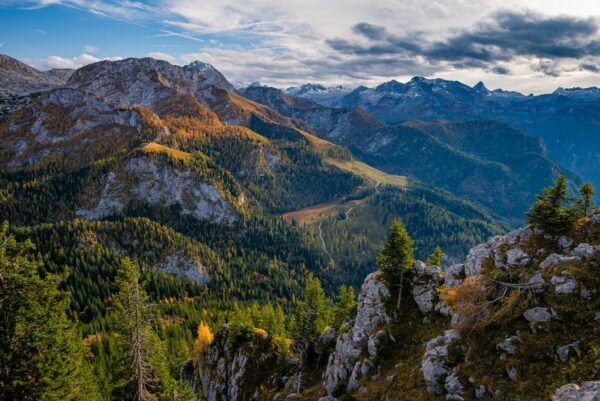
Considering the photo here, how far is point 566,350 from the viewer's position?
99.2 feet

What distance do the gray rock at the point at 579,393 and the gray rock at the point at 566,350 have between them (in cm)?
531

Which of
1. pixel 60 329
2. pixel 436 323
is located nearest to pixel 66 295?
pixel 60 329

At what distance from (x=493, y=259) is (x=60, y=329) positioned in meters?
48.5

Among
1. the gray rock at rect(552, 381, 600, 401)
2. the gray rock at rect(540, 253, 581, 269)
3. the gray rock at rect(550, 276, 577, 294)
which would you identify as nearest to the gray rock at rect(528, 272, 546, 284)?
the gray rock at rect(550, 276, 577, 294)

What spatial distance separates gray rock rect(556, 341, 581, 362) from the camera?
98.2ft

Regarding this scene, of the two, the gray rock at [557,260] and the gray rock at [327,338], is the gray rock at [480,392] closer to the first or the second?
the gray rock at [557,260]

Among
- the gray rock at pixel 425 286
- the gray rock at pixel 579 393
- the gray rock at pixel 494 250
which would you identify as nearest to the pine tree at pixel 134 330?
the gray rock at pixel 425 286

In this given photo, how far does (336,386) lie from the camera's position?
166 ft

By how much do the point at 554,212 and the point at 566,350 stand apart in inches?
742

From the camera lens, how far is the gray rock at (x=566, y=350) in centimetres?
2994

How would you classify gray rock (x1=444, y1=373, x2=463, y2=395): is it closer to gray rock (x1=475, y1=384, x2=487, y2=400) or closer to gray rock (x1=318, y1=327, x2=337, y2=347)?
gray rock (x1=475, y1=384, x2=487, y2=400)

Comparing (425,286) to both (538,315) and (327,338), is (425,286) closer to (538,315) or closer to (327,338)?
(538,315)

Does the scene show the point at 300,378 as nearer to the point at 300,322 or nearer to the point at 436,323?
the point at 300,322

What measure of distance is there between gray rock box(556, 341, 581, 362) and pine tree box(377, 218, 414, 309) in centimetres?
2344
